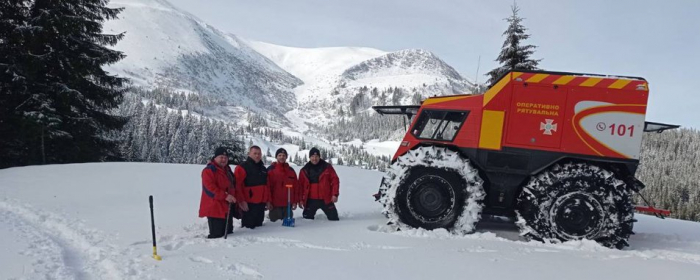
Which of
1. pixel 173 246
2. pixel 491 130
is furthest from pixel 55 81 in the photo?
pixel 491 130

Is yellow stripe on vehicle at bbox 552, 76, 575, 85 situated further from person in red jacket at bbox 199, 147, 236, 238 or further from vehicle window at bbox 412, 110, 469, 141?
person in red jacket at bbox 199, 147, 236, 238

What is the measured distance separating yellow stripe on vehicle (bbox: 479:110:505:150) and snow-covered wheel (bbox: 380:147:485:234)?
0.49 m

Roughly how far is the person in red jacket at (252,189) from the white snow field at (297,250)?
0.28 meters

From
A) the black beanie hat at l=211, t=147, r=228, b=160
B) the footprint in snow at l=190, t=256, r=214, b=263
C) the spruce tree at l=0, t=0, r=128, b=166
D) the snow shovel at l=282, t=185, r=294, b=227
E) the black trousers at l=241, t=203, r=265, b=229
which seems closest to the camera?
the footprint in snow at l=190, t=256, r=214, b=263

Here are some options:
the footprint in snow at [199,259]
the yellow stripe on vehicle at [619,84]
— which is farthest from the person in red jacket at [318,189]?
the yellow stripe on vehicle at [619,84]

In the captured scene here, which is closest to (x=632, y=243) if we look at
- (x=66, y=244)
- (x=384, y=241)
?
(x=384, y=241)

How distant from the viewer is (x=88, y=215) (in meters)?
7.74

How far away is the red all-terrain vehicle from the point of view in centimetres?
618

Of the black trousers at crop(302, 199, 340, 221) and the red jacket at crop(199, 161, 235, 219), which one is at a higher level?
the red jacket at crop(199, 161, 235, 219)

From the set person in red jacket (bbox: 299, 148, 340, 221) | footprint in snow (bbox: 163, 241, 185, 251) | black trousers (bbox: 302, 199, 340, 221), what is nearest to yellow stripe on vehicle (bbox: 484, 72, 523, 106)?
person in red jacket (bbox: 299, 148, 340, 221)

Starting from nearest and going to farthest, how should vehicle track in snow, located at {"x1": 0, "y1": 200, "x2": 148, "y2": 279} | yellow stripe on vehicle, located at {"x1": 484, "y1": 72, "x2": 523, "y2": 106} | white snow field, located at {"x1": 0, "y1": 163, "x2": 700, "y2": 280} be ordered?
1. vehicle track in snow, located at {"x1": 0, "y1": 200, "x2": 148, "y2": 279}
2. white snow field, located at {"x1": 0, "y1": 163, "x2": 700, "y2": 280}
3. yellow stripe on vehicle, located at {"x1": 484, "y1": 72, "x2": 523, "y2": 106}

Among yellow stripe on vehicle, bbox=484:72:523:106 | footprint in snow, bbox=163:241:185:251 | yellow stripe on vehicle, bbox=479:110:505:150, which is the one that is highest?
yellow stripe on vehicle, bbox=484:72:523:106

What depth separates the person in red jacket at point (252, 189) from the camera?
23.4ft

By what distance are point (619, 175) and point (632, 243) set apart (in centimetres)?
126
